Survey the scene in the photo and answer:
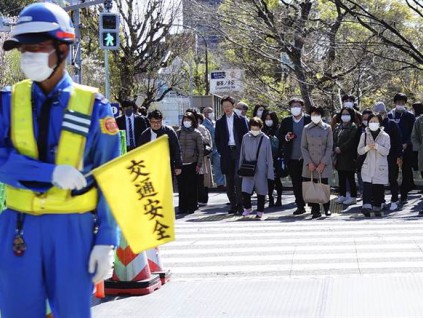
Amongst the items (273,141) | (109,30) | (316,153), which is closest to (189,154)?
(273,141)

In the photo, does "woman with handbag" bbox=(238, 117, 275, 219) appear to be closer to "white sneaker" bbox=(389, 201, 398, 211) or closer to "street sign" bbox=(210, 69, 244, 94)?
"white sneaker" bbox=(389, 201, 398, 211)

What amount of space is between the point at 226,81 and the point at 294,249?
17.5 metres

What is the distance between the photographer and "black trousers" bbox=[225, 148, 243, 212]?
1305 centimetres

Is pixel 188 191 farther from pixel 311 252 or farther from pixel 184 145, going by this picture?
pixel 311 252

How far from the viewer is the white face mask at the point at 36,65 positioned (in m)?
3.49

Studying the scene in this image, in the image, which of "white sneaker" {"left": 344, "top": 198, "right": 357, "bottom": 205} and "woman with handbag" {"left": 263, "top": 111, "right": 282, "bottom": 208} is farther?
A: "white sneaker" {"left": 344, "top": 198, "right": 357, "bottom": 205}

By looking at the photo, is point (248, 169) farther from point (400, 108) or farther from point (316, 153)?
point (400, 108)

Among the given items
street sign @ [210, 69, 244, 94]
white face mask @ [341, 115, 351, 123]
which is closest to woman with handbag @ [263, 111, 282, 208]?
white face mask @ [341, 115, 351, 123]

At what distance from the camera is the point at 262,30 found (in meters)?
17.2

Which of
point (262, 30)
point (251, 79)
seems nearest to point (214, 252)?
point (262, 30)

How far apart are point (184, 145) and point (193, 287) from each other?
6.42 m

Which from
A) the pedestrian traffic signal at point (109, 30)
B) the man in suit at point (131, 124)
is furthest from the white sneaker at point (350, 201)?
the pedestrian traffic signal at point (109, 30)

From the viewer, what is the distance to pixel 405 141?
14.5 metres

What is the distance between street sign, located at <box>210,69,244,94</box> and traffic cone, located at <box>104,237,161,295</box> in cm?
1941
